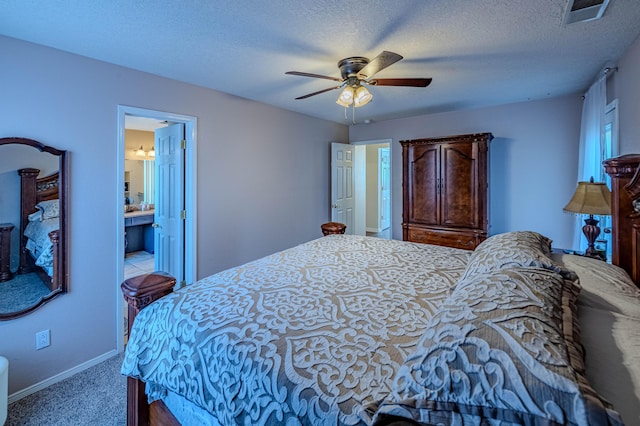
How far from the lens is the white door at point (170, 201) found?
3145 millimetres

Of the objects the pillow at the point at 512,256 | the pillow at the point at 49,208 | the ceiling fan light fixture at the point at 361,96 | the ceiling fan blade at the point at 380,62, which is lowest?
the pillow at the point at 512,256

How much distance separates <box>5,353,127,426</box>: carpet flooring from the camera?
182 centimetres

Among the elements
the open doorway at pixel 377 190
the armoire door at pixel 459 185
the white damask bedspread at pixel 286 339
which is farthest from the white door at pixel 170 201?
the open doorway at pixel 377 190

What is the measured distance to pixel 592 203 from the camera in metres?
2.16

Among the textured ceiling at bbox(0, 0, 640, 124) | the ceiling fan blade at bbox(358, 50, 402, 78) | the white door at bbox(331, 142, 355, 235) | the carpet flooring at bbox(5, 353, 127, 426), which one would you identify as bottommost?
the carpet flooring at bbox(5, 353, 127, 426)

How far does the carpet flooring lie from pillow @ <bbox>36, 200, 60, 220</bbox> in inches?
49.3

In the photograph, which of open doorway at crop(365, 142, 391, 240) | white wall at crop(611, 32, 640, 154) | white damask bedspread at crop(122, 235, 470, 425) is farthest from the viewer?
open doorway at crop(365, 142, 391, 240)

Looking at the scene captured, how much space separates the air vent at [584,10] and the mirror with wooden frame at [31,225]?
139 inches

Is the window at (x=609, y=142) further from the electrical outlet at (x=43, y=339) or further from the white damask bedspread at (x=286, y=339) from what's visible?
the electrical outlet at (x=43, y=339)

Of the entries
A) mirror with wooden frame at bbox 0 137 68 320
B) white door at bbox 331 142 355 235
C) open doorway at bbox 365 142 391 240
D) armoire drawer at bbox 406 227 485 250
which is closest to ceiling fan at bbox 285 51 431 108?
mirror with wooden frame at bbox 0 137 68 320

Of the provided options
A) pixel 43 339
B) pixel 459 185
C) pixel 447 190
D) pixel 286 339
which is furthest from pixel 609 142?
pixel 43 339

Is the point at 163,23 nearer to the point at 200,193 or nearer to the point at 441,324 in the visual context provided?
the point at 200,193

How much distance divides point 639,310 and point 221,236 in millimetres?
3272

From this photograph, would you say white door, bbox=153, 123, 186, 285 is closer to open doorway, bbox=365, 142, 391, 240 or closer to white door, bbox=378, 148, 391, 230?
open doorway, bbox=365, 142, 391, 240
